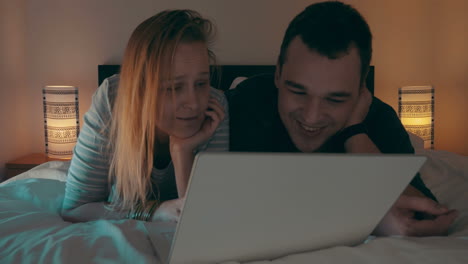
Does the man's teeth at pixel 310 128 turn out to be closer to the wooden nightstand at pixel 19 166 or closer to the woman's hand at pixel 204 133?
the woman's hand at pixel 204 133

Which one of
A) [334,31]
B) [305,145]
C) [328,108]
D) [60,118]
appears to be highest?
[334,31]

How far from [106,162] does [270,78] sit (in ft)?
1.89

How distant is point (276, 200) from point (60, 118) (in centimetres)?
251

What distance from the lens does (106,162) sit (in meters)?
1.21

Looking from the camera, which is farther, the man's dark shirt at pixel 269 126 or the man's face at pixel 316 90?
the man's dark shirt at pixel 269 126

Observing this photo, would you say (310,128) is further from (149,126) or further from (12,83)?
(12,83)

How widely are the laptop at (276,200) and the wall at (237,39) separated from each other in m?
2.48

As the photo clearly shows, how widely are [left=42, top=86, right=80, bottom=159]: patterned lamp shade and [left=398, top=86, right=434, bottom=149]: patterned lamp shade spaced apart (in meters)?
2.23

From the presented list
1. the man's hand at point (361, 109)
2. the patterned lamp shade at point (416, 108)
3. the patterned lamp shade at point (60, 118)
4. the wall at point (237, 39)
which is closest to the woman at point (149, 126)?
the man's hand at point (361, 109)

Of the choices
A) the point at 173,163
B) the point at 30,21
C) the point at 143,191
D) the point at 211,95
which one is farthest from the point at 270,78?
the point at 30,21

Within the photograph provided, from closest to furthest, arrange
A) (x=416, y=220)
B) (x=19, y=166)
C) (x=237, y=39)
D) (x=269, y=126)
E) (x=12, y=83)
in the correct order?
(x=416, y=220), (x=269, y=126), (x=19, y=166), (x=12, y=83), (x=237, y=39)

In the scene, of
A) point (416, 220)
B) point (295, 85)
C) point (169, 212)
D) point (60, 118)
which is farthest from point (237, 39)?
point (416, 220)

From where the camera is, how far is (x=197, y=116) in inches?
45.9

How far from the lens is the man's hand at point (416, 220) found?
3.02 ft
